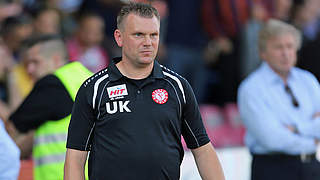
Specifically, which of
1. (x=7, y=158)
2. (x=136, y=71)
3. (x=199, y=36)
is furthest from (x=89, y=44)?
(x=136, y=71)

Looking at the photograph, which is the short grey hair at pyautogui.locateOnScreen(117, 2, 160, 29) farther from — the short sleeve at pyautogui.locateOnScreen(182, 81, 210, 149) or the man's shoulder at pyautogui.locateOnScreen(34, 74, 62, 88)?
the man's shoulder at pyautogui.locateOnScreen(34, 74, 62, 88)

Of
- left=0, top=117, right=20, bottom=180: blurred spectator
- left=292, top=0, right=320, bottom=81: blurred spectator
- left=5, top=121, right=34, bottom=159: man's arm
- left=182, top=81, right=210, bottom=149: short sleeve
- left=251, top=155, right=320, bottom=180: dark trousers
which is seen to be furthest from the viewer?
left=292, top=0, right=320, bottom=81: blurred spectator

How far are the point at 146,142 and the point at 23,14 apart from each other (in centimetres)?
617

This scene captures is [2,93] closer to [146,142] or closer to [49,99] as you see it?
[49,99]

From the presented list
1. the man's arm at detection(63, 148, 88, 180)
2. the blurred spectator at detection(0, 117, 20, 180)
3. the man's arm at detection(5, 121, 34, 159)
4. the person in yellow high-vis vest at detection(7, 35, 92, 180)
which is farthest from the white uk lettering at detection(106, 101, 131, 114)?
the man's arm at detection(5, 121, 34, 159)

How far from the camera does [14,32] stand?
28.9 feet

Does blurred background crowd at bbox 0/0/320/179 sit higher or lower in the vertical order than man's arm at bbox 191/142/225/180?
lower

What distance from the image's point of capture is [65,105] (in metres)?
4.77

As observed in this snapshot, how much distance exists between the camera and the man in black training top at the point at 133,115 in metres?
3.68

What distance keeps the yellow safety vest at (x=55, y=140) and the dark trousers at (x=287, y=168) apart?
5.69 feet

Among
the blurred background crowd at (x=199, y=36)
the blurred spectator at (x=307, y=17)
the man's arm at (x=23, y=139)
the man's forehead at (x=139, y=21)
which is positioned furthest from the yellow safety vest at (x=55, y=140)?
the blurred spectator at (x=307, y=17)

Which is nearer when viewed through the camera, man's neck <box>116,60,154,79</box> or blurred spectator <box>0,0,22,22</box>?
man's neck <box>116,60,154,79</box>

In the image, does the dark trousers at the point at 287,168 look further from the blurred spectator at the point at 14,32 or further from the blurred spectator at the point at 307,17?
the blurred spectator at the point at 307,17

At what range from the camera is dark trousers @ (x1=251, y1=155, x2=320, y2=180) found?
17.7 feet
